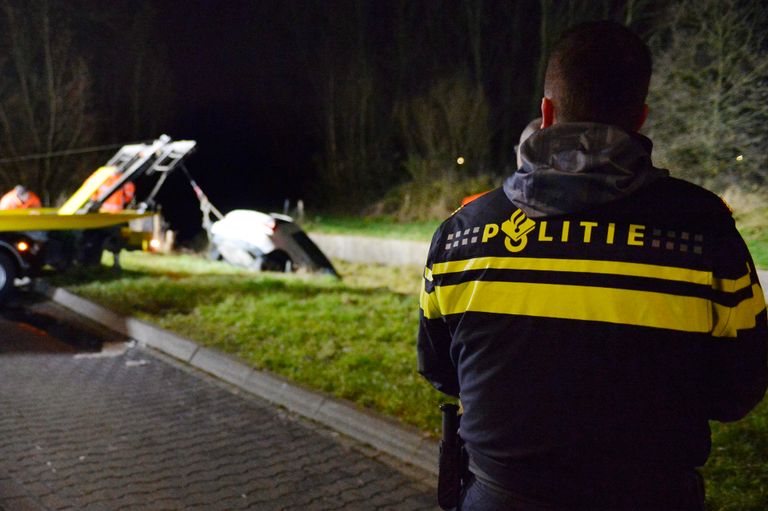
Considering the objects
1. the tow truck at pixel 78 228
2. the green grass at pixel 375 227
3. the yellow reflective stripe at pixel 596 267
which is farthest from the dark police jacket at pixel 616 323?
the green grass at pixel 375 227

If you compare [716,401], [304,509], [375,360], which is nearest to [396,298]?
Answer: [375,360]

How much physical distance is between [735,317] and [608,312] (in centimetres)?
26

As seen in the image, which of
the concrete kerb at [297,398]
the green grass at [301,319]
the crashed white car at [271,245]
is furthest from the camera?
the crashed white car at [271,245]

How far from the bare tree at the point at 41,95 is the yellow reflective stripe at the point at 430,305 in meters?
23.8

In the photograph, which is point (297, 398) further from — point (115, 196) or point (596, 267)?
point (115, 196)

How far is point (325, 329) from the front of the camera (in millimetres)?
8211

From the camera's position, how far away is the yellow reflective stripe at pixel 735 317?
1.61 meters

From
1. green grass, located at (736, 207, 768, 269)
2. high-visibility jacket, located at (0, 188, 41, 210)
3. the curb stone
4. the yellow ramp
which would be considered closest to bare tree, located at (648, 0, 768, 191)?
green grass, located at (736, 207, 768, 269)

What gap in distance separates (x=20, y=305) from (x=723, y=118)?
10.8m

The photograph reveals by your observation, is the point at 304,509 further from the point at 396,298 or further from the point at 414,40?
the point at 414,40

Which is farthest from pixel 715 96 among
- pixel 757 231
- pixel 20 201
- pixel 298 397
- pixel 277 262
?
pixel 20 201

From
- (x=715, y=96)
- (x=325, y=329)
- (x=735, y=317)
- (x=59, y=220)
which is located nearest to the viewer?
(x=735, y=317)

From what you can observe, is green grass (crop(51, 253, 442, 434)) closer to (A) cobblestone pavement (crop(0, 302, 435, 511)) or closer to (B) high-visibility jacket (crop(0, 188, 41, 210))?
(A) cobblestone pavement (crop(0, 302, 435, 511))

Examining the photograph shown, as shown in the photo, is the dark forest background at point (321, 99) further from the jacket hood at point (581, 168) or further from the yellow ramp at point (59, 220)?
the jacket hood at point (581, 168)
